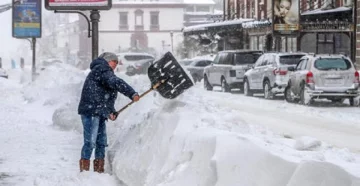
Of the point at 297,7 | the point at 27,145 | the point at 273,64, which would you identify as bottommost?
the point at 27,145

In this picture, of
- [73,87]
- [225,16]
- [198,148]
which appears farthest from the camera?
[225,16]

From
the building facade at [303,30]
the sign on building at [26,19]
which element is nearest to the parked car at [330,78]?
the building facade at [303,30]

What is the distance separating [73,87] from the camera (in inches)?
773

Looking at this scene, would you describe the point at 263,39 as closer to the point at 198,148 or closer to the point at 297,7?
the point at 297,7

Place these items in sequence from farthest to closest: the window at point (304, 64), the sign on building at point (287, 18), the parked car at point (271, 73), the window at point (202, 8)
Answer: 1. the window at point (202, 8)
2. the sign on building at point (287, 18)
3. the parked car at point (271, 73)
4. the window at point (304, 64)

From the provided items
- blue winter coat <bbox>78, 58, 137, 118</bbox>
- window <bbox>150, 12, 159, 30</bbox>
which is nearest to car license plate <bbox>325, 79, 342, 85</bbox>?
blue winter coat <bbox>78, 58, 137, 118</bbox>

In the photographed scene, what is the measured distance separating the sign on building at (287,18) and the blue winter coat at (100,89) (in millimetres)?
25702

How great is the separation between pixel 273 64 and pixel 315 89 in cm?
427

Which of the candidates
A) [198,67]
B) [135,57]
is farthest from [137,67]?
[198,67]

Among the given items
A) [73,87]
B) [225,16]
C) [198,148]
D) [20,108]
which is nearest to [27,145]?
[198,148]

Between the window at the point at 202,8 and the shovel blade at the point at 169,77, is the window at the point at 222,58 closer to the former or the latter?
the shovel blade at the point at 169,77

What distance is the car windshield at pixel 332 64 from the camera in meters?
21.2

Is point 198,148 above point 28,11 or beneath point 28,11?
beneath

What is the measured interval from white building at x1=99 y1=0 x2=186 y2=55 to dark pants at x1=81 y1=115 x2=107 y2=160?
273ft
